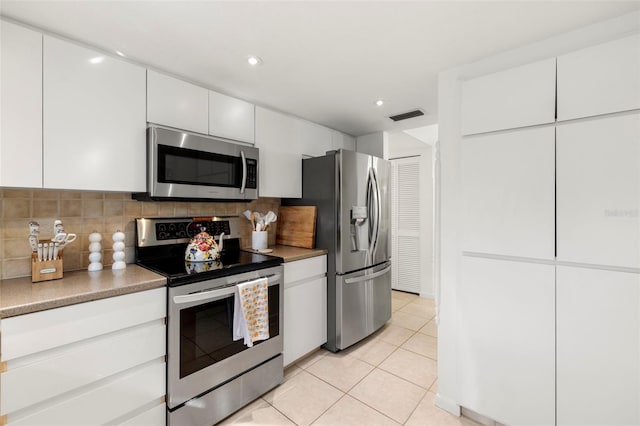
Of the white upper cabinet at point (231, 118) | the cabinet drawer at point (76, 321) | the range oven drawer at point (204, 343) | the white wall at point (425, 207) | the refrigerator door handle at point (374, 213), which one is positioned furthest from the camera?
the white wall at point (425, 207)

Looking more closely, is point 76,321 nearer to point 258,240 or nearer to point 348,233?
point 258,240

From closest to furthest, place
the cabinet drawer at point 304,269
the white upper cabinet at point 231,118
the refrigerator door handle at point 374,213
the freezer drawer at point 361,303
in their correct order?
the white upper cabinet at point 231,118
the cabinet drawer at point 304,269
the freezer drawer at point 361,303
the refrigerator door handle at point 374,213

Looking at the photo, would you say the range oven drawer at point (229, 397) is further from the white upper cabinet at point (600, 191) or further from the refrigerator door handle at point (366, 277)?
the white upper cabinet at point (600, 191)

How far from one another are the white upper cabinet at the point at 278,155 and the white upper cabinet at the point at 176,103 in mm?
489

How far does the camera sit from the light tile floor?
5.93ft

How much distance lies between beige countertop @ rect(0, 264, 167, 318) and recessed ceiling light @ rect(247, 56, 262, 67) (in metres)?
1.38

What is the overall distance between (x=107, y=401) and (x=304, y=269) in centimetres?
142

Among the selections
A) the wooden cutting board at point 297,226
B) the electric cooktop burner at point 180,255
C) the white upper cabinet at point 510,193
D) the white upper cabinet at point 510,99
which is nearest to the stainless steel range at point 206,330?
the electric cooktop burner at point 180,255

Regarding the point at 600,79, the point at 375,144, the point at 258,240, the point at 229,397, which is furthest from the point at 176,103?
the point at 600,79

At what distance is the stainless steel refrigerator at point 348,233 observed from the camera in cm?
254

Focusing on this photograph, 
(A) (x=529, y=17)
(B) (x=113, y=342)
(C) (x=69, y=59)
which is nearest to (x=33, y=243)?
(B) (x=113, y=342)

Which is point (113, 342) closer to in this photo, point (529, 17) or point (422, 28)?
point (422, 28)

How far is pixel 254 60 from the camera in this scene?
5.83 ft

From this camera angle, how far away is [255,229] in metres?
2.57
